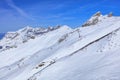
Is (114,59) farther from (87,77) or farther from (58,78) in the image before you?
(58,78)

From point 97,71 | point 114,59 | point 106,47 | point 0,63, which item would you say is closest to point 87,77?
point 97,71

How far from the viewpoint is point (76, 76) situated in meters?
16.9

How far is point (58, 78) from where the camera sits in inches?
733

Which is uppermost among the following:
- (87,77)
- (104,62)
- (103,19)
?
(103,19)

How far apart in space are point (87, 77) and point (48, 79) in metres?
4.98

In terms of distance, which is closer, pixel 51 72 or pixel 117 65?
pixel 117 65

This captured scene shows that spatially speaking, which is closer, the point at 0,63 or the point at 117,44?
the point at 117,44

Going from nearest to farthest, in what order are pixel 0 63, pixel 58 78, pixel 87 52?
pixel 58 78, pixel 87 52, pixel 0 63

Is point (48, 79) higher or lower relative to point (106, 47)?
lower

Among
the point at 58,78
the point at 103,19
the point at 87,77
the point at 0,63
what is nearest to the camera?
the point at 87,77

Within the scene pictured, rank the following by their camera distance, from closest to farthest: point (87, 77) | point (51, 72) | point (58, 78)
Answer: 1. point (87, 77)
2. point (58, 78)
3. point (51, 72)

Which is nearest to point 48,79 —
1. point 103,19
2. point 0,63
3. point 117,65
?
point 117,65

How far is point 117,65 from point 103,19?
36030mm

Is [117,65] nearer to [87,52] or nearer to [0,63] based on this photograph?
[87,52]
